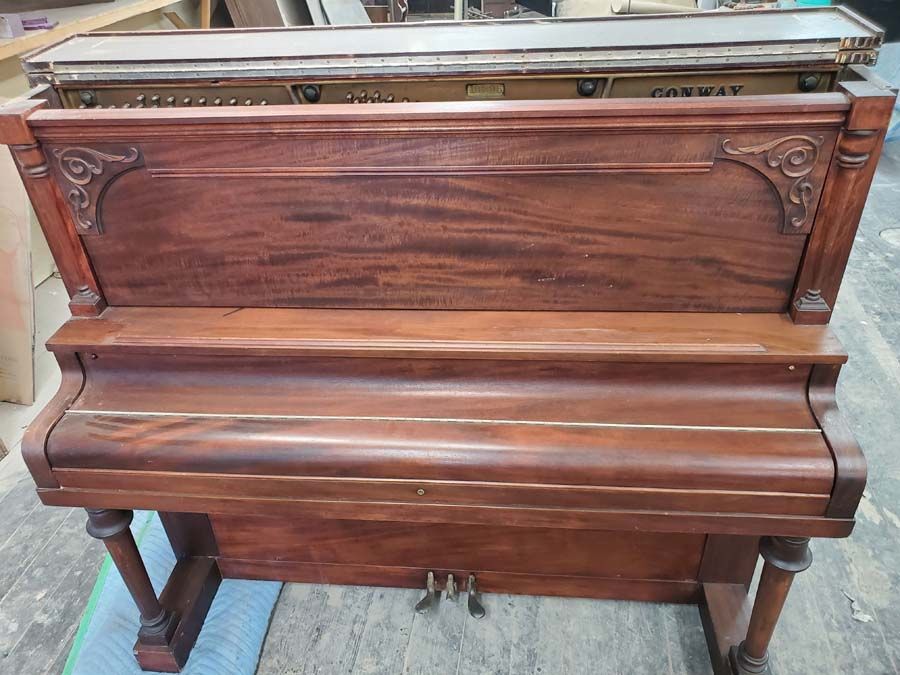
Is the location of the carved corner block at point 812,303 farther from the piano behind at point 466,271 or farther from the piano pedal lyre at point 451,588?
the piano pedal lyre at point 451,588

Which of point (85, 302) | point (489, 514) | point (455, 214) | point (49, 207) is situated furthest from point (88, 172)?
point (489, 514)

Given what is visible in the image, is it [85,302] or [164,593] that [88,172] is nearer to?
[85,302]

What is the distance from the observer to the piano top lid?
118 centimetres

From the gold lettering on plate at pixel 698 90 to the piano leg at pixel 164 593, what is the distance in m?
1.37

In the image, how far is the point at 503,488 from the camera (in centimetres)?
124

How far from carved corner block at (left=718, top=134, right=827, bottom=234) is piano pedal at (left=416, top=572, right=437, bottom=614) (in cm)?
123

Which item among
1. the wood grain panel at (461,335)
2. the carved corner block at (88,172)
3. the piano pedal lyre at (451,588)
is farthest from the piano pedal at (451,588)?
the carved corner block at (88,172)

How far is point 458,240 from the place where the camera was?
1269 mm

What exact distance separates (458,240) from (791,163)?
22.7 inches

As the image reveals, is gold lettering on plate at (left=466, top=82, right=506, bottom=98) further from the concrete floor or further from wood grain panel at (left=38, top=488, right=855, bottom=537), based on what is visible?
the concrete floor

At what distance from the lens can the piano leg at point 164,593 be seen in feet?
4.82

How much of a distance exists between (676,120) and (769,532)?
742 millimetres

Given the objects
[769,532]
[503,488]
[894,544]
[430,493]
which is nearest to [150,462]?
[430,493]

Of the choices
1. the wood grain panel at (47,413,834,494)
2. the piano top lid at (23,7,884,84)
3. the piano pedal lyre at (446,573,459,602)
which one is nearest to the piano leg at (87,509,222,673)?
the wood grain panel at (47,413,834,494)
